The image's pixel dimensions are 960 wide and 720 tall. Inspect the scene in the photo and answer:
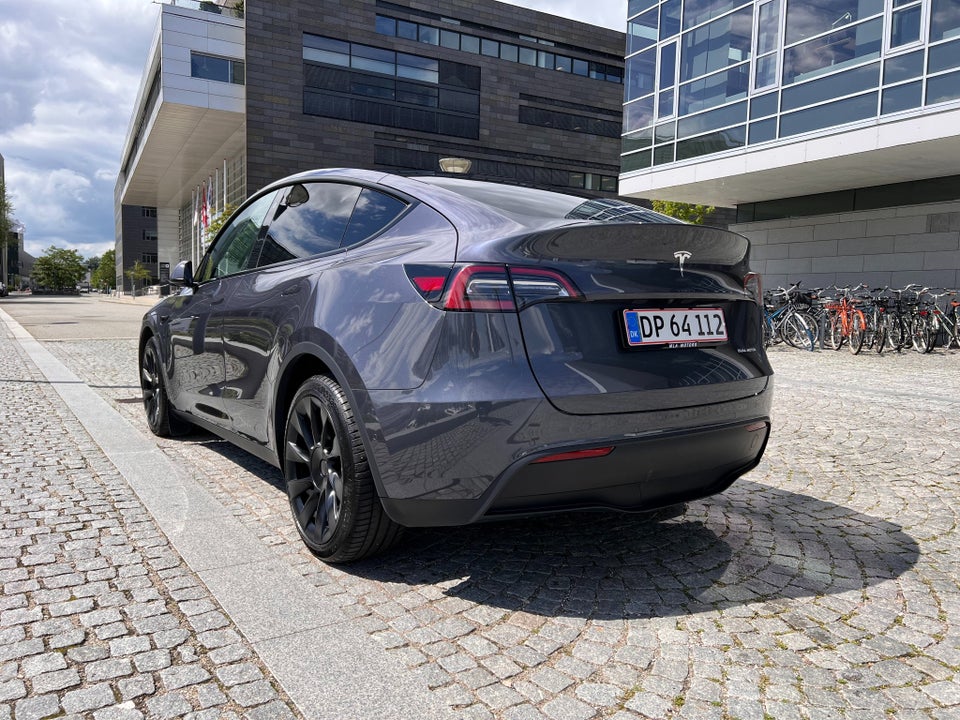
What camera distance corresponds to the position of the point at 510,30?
46688 mm

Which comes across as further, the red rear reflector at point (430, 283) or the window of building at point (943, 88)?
the window of building at point (943, 88)

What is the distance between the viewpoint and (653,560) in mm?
2990

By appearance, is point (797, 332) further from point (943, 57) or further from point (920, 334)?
point (943, 57)

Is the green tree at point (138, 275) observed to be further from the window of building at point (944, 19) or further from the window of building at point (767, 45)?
the window of building at point (944, 19)

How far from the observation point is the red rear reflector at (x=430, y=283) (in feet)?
8.07

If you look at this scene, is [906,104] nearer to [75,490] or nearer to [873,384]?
[873,384]

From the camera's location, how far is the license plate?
2545 millimetres

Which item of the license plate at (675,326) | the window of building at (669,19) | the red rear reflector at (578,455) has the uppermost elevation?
the window of building at (669,19)

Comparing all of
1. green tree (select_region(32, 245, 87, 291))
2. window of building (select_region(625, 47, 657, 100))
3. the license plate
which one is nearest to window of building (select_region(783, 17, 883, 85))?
window of building (select_region(625, 47, 657, 100))

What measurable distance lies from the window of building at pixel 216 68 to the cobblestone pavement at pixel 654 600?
3821 centimetres

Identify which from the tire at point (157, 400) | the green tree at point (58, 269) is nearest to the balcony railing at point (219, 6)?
the tire at point (157, 400)

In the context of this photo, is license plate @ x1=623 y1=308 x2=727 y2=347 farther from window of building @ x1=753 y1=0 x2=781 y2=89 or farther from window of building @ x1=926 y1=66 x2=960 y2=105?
window of building @ x1=753 y1=0 x2=781 y2=89

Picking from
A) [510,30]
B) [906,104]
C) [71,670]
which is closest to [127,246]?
[510,30]

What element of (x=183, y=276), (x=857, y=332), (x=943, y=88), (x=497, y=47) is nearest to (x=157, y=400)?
(x=183, y=276)
